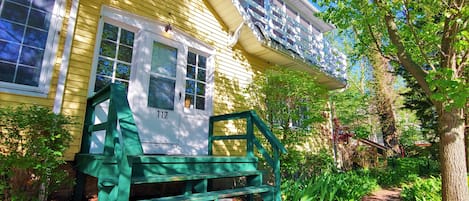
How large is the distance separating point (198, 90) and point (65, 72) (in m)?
2.45

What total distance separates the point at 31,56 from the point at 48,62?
0.21 metres

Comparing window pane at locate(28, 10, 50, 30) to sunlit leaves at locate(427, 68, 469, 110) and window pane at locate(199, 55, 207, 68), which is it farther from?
sunlit leaves at locate(427, 68, 469, 110)

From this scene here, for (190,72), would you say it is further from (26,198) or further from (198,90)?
(26,198)

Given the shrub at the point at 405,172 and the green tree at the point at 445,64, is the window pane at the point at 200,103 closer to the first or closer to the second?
the green tree at the point at 445,64

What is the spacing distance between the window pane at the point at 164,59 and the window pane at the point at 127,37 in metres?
0.42

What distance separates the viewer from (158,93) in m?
4.65

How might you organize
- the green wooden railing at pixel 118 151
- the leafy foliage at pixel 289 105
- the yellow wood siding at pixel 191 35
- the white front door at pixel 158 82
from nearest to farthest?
the green wooden railing at pixel 118 151 < the yellow wood siding at pixel 191 35 < the white front door at pixel 158 82 < the leafy foliage at pixel 289 105

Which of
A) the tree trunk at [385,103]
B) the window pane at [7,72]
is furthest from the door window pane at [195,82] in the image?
the tree trunk at [385,103]

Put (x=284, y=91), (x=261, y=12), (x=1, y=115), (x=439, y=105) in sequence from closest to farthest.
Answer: (x=1, y=115)
(x=439, y=105)
(x=284, y=91)
(x=261, y=12)

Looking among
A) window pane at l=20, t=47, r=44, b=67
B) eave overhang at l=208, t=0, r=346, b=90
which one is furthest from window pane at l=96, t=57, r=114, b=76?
eave overhang at l=208, t=0, r=346, b=90

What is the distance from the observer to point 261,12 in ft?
24.0

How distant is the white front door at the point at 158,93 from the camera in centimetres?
434

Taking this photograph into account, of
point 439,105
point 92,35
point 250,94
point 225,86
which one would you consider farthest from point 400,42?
point 92,35

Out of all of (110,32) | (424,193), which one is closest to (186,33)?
(110,32)
